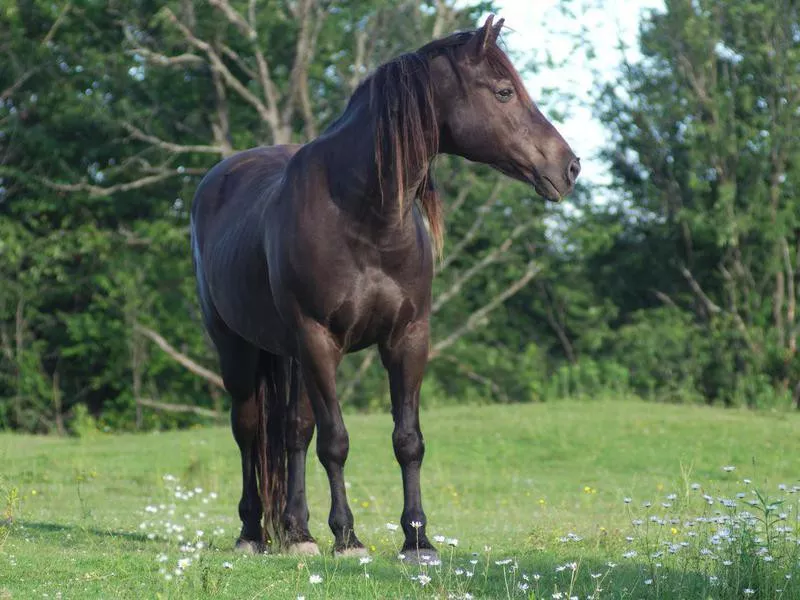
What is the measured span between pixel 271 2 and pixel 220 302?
19600 millimetres

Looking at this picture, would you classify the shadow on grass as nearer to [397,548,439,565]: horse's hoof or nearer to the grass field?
the grass field

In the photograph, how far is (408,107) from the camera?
6.41 m

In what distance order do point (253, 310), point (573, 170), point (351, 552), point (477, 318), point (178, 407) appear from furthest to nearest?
point (477, 318) < point (178, 407) < point (253, 310) < point (351, 552) < point (573, 170)

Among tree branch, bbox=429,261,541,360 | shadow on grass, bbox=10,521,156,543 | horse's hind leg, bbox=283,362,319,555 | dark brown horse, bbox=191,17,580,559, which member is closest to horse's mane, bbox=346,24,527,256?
dark brown horse, bbox=191,17,580,559

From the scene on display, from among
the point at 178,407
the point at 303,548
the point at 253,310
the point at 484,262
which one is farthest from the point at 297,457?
the point at 484,262

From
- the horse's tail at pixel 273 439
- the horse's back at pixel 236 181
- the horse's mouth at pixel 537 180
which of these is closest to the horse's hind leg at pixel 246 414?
the horse's tail at pixel 273 439

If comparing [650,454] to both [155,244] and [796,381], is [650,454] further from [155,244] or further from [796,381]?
[155,244]

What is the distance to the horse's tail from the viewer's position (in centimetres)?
774

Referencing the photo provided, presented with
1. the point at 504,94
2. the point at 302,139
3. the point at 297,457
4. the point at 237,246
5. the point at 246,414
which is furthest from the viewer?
the point at 302,139

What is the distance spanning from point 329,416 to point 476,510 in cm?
550

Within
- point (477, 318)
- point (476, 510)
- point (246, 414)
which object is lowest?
point (476, 510)

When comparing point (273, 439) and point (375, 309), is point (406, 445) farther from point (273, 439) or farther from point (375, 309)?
point (273, 439)

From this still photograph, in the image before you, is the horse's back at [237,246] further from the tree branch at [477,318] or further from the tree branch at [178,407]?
the tree branch at [477,318]

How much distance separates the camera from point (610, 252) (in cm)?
3191
